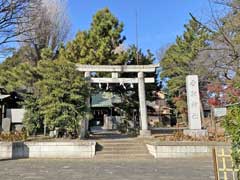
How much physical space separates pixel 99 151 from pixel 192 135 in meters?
5.19

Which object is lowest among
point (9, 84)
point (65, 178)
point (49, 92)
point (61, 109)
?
point (65, 178)

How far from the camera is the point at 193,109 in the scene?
16.1 meters

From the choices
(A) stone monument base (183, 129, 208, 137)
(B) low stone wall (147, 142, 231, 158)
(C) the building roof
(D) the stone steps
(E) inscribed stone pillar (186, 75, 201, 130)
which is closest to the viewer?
(B) low stone wall (147, 142, 231, 158)

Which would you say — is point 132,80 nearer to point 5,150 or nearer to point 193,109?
point 193,109

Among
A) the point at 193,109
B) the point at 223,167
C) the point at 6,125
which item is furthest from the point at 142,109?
the point at 223,167

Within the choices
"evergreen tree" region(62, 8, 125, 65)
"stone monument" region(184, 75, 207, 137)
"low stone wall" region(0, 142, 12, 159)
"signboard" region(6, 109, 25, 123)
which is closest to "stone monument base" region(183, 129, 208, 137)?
"stone monument" region(184, 75, 207, 137)

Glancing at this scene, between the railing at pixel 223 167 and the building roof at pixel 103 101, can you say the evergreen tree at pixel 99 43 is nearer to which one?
the building roof at pixel 103 101

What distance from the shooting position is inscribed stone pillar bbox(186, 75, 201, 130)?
15961mm

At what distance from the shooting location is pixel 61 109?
1374 centimetres

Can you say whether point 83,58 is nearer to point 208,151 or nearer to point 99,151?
point 99,151

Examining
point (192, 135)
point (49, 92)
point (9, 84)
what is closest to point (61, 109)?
point (49, 92)

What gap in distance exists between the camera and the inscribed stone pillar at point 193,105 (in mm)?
15961

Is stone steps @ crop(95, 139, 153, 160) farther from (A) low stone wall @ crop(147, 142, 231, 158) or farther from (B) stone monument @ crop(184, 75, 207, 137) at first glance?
(B) stone monument @ crop(184, 75, 207, 137)

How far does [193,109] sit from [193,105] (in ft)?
0.74
